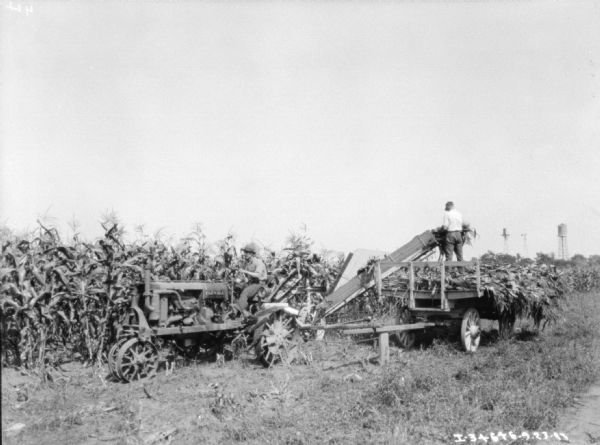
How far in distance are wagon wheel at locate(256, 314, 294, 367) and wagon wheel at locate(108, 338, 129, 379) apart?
2.17 m

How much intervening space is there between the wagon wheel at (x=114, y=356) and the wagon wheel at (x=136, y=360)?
0.42 feet

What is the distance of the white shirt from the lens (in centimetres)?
987

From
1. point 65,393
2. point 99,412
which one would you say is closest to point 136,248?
point 65,393

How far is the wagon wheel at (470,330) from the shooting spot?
29.7 feet

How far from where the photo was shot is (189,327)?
24.4 ft

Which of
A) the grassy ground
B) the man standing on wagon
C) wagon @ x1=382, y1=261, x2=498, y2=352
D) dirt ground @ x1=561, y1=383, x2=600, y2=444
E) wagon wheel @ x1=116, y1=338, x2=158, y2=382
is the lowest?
dirt ground @ x1=561, y1=383, x2=600, y2=444

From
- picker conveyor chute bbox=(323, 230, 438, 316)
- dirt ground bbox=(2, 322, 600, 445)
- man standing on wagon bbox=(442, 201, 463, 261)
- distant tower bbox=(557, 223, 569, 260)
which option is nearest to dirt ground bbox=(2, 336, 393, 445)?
dirt ground bbox=(2, 322, 600, 445)

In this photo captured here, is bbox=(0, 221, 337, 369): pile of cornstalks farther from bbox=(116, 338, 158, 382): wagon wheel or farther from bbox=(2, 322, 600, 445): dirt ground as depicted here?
bbox=(116, 338, 158, 382): wagon wheel

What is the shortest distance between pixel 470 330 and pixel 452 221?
221 cm

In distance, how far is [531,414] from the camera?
538cm

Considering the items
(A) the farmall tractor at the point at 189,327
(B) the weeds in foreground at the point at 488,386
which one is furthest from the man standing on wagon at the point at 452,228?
(A) the farmall tractor at the point at 189,327

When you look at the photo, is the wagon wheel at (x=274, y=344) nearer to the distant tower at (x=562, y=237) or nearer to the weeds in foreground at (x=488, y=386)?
the weeds in foreground at (x=488, y=386)

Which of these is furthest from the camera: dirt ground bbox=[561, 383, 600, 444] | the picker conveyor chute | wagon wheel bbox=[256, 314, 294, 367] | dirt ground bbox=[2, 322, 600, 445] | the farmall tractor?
the picker conveyor chute

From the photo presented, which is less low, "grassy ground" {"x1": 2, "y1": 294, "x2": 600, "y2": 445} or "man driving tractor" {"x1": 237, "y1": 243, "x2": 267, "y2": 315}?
"man driving tractor" {"x1": 237, "y1": 243, "x2": 267, "y2": 315}
